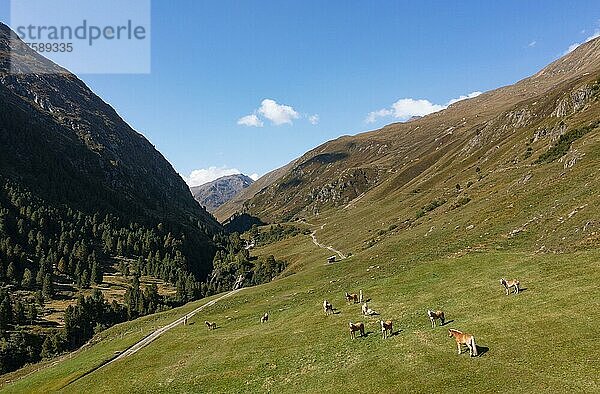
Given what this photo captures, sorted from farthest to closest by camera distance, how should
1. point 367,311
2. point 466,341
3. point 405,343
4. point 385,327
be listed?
point 367,311
point 385,327
point 405,343
point 466,341

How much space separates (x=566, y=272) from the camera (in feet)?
132

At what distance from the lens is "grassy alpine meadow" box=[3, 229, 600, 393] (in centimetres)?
2709

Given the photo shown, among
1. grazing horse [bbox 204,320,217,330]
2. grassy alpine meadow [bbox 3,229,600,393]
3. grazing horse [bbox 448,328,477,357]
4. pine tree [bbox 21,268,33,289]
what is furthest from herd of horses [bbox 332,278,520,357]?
pine tree [bbox 21,268,33,289]

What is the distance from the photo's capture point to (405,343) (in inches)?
1351

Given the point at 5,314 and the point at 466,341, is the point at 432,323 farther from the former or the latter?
the point at 5,314

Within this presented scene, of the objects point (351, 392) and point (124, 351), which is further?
point (124, 351)

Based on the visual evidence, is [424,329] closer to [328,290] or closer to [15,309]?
[328,290]

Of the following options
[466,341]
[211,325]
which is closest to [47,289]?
[211,325]

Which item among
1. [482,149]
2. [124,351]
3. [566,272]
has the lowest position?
[124,351]

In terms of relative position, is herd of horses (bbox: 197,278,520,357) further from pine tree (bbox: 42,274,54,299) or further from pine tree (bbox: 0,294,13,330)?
pine tree (bbox: 42,274,54,299)

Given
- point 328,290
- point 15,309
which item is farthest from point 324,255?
point 15,309

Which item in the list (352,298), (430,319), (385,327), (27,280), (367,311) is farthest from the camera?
(27,280)

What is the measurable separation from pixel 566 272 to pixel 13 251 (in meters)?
207

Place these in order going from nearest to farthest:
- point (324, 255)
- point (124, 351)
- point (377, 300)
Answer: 1. point (377, 300)
2. point (124, 351)
3. point (324, 255)
